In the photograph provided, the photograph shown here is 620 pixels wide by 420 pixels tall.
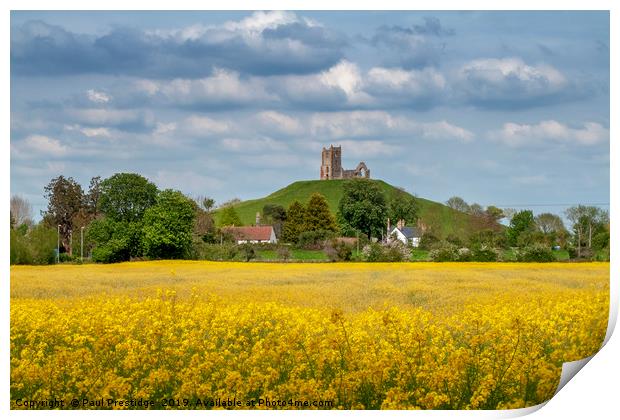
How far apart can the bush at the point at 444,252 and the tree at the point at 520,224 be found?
52 centimetres

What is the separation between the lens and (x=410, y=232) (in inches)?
306

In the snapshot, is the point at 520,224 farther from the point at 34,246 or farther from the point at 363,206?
the point at 34,246

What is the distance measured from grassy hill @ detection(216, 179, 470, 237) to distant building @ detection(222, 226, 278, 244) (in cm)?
8

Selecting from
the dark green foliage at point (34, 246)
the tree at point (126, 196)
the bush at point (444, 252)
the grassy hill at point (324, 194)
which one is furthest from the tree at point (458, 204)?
the dark green foliage at point (34, 246)

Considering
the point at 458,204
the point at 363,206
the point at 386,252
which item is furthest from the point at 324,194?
the point at 458,204

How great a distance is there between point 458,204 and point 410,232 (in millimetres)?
514

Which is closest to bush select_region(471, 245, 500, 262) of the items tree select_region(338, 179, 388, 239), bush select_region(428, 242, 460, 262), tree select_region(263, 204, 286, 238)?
bush select_region(428, 242, 460, 262)

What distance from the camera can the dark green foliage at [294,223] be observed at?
7.57 m

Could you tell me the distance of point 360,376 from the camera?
7.30m

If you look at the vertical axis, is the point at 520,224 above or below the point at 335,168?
below

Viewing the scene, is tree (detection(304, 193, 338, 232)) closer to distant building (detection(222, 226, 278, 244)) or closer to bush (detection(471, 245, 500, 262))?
distant building (detection(222, 226, 278, 244))
